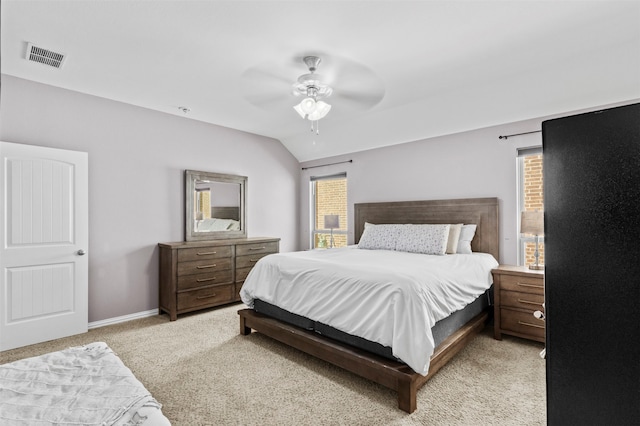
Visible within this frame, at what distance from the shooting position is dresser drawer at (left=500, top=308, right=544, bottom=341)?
3.05 metres

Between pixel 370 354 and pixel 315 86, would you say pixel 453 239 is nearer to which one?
pixel 370 354

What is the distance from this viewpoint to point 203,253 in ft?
13.6

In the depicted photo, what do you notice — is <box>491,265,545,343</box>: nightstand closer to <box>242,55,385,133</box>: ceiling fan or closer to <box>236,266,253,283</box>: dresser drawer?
<box>242,55,385,133</box>: ceiling fan

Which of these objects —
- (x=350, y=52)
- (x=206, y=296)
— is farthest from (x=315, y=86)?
(x=206, y=296)

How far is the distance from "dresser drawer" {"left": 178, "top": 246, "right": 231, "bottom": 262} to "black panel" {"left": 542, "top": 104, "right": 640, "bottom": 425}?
3785 millimetres

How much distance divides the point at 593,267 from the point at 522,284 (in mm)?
2686

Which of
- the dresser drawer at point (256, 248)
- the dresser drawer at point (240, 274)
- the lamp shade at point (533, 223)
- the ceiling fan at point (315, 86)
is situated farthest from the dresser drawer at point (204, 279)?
the lamp shade at point (533, 223)

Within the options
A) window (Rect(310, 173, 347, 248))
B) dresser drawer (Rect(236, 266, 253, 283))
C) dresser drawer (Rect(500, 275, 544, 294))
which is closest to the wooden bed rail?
dresser drawer (Rect(500, 275, 544, 294))

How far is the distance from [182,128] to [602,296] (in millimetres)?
4527

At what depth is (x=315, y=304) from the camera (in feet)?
9.01

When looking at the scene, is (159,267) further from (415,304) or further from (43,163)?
(415,304)

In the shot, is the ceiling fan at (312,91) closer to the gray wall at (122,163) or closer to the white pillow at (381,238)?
the white pillow at (381,238)

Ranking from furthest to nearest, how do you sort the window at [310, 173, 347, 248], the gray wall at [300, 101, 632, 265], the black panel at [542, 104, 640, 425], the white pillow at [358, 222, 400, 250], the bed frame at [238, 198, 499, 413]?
the window at [310, 173, 347, 248], the white pillow at [358, 222, 400, 250], the gray wall at [300, 101, 632, 265], the bed frame at [238, 198, 499, 413], the black panel at [542, 104, 640, 425]

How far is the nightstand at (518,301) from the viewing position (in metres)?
3.06
